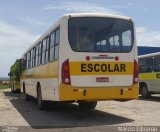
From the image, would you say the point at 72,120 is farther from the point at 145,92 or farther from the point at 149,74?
the point at 145,92

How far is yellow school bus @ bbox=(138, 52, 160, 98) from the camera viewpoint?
22.3m

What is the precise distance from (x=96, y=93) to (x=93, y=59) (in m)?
1.06

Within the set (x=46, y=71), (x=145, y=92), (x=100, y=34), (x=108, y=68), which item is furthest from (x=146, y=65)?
(x=108, y=68)

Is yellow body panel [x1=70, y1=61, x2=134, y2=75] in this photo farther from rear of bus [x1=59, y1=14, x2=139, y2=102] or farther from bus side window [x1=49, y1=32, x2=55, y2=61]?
bus side window [x1=49, y1=32, x2=55, y2=61]

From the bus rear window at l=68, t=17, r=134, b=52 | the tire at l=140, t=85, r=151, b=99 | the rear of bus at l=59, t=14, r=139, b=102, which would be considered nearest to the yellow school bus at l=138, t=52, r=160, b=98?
the tire at l=140, t=85, r=151, b=99

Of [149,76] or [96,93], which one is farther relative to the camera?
[149,76]

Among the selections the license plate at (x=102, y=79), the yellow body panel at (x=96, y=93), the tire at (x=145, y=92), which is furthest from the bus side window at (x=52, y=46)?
the tire at (x=145, y=92)

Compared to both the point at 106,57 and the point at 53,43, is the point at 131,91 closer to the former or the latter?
the point at 106,57

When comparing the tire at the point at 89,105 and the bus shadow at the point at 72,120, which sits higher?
the tire at the point at 89,105

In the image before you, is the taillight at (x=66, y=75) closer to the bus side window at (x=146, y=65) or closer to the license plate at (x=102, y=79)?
the license plate at (x=102, y=79)

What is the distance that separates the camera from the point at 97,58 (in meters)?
13.2

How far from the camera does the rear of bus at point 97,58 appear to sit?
12922 millimetres

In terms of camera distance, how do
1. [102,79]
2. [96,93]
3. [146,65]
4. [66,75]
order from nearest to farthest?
[66,75] < [96,93] < [102,79] < [146,65]

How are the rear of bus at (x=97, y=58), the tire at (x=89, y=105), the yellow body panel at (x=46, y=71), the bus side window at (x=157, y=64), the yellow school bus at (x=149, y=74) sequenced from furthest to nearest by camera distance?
the yellow school bus at (x=149, y=74) → the bus side window at (x=157, y=64) → the tire at (x=89, y=105) → the yellow body panel at (x=46, y=71) → the rear of bus at (x=97, y=58)
